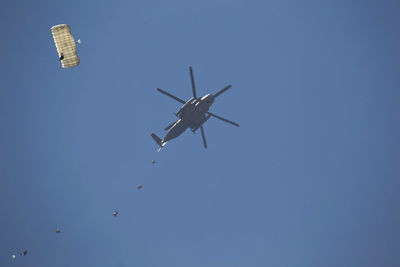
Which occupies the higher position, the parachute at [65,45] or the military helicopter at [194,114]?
the parachute at [65,45]

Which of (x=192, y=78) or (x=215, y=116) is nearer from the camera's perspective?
(x=192, y=78)

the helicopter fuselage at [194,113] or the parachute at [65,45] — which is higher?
the parachute at [65,45]

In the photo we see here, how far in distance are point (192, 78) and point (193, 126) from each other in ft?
22.1

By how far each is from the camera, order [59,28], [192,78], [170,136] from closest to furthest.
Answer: [192,78]
[59,28]
[170,136]

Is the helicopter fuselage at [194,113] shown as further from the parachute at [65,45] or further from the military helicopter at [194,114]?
the parachute at [65,45]

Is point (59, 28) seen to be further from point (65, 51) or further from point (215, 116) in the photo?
point (215, 116)

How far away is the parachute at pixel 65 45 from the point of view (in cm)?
3466

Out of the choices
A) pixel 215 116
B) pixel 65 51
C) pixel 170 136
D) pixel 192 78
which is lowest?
pixel 170 136

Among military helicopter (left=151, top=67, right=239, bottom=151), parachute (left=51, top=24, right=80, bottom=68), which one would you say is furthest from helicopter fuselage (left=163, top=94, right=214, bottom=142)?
parachute (left=51, top=24, right=80, bottom=68)

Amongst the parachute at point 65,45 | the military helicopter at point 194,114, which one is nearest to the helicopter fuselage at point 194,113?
the military helicopter at point 194,114

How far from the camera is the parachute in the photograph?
34.7 m

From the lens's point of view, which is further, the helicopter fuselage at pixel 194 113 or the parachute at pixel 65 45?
the helicopter fuselage at pixel 194 113

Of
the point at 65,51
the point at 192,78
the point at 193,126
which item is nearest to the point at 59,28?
the point at 65,51

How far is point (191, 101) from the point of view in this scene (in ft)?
115
